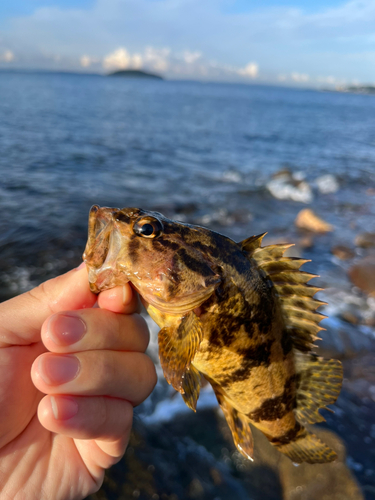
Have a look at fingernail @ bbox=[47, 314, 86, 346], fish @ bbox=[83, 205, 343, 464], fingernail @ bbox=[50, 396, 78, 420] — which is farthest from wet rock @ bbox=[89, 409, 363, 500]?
fingernail @ bbox=[47, 314, 86, 346]

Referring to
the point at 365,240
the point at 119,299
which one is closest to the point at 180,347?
A: the point at 119,299

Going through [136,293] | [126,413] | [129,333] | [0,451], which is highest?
[136,293]

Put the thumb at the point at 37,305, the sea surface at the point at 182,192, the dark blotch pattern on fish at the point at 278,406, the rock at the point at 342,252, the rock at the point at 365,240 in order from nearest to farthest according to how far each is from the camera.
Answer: the thumb at the point at 37,305, the dark blotch pattern on fish at the point at 278,406, the sea surface at the point at 182,192, the rock at the point at 342,252, the rock at the point at 365,240

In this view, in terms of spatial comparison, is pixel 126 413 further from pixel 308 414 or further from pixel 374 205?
pixel 374 205

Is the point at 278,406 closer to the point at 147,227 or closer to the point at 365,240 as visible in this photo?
the point at 147,227

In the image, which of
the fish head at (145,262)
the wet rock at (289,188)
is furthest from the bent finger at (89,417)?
the wet rock at (289,188)

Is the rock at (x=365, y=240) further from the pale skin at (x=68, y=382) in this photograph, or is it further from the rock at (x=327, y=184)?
the pale skin at (x=68, y=382)

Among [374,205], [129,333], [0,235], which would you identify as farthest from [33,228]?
[374,205]
